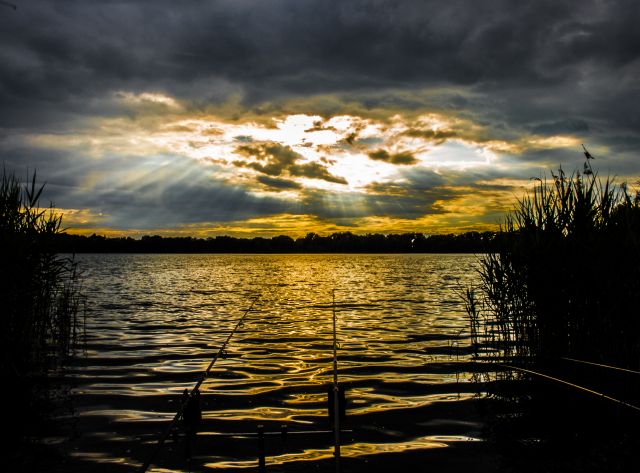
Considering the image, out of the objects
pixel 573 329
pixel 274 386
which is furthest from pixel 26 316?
pixel 573 329

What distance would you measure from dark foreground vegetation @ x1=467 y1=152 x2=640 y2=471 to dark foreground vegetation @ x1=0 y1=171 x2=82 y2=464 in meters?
9.81

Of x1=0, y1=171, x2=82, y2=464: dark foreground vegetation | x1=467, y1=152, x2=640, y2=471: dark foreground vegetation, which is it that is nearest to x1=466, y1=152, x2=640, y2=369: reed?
x1=467, y1=152, x2=640, y2=471: dark foreground vegetation

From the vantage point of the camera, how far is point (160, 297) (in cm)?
3812

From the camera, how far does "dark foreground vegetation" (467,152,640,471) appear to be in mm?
10203

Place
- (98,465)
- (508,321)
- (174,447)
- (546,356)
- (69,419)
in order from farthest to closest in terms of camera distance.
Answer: (508,321), (546,356), (69,419), (174,447), (98,465)

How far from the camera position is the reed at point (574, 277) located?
12.0 m

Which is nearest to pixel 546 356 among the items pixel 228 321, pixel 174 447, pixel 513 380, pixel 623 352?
pixel 513 380

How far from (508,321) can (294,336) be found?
29.0 feet

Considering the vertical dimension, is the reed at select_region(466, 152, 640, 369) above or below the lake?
above

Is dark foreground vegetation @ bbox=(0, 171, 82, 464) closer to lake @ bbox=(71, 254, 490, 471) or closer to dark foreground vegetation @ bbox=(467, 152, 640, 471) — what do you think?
lake @ bbox=(71, 254, 490, 471)

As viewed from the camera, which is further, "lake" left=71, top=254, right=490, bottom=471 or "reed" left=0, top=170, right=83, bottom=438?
"reed" left=0, top=170, right=83, bottom=438

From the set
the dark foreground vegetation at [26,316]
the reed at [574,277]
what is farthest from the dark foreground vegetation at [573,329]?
the dark foreground vegetation at [26,316]

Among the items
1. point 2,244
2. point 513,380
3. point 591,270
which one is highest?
point 2,244

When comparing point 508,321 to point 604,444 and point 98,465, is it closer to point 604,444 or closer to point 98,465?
point 604,444
